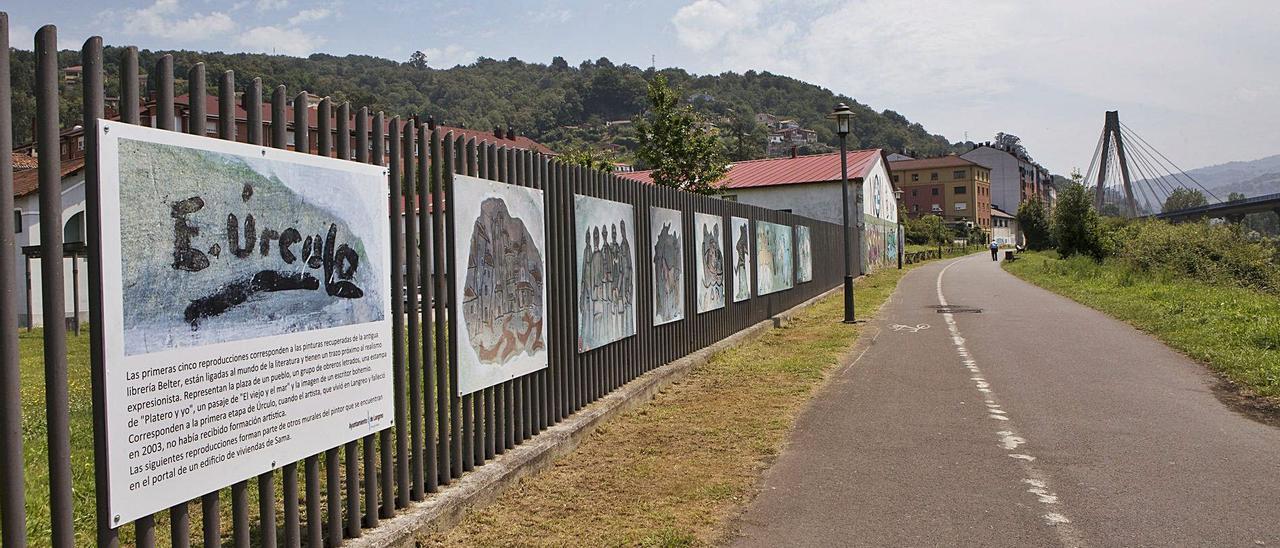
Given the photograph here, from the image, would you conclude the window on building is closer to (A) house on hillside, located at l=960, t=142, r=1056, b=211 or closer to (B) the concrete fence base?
(B) the concrete fence base

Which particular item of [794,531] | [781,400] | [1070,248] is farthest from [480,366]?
[1070,248]

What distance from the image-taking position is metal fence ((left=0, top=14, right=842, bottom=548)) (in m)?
3.18

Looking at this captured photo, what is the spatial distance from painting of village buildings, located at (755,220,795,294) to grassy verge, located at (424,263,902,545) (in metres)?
5.27

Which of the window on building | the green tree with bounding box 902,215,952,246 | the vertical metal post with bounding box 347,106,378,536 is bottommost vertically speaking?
the vertical metal post with bounding box 347,106,378,536

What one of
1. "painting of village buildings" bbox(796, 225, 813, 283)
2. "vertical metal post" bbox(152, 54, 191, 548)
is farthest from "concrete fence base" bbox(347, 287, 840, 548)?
"painting of village buildings" bbox(796, 225, 813, 283)

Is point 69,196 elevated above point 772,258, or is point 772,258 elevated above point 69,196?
point 69,196

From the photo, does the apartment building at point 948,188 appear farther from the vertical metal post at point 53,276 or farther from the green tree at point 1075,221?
the vertical metal post at point 53,276

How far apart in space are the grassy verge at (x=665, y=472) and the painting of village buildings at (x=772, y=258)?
17.3ft

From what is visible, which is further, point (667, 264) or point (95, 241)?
point (667, 264)

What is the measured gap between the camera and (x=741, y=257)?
15062 millimetres

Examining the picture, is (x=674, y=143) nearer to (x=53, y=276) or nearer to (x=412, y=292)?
(x=412, y=292)

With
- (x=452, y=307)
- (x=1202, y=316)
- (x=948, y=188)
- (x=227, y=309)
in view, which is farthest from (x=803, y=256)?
(x=948, y=188)

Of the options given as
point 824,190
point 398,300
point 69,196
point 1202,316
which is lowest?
point 1202,316

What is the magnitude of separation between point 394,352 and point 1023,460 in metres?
4.70
